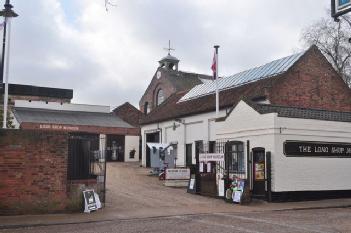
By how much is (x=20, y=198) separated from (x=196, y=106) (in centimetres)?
2164

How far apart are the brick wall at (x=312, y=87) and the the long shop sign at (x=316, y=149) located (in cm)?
569

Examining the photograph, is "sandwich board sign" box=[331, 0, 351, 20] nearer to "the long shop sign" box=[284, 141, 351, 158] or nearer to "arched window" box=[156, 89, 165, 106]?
"the long shop sign" box=[284, 141, 351, 158]

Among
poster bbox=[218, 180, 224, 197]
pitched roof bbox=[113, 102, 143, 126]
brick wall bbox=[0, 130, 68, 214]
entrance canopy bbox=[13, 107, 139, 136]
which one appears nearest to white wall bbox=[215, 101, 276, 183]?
poster bbox=[218, 180, 224, 197]

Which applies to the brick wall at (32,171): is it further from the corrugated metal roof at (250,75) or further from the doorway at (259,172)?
the corrugated metal roof at (250,75)

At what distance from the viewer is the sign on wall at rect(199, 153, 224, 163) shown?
22.1m

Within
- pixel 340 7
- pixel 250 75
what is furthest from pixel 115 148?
pixel 340 7

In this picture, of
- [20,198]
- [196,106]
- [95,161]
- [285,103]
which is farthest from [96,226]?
[196,106]

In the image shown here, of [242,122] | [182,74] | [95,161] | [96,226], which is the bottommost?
[96,226]

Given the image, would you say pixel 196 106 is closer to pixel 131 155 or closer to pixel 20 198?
pixel 131 155

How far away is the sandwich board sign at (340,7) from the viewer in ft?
17.5

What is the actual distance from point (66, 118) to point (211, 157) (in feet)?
86.1

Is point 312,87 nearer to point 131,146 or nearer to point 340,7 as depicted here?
point 131,146

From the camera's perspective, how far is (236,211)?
57.5 feet

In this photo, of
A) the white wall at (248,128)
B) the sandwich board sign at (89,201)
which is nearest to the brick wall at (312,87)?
the white wall at (248,128)
